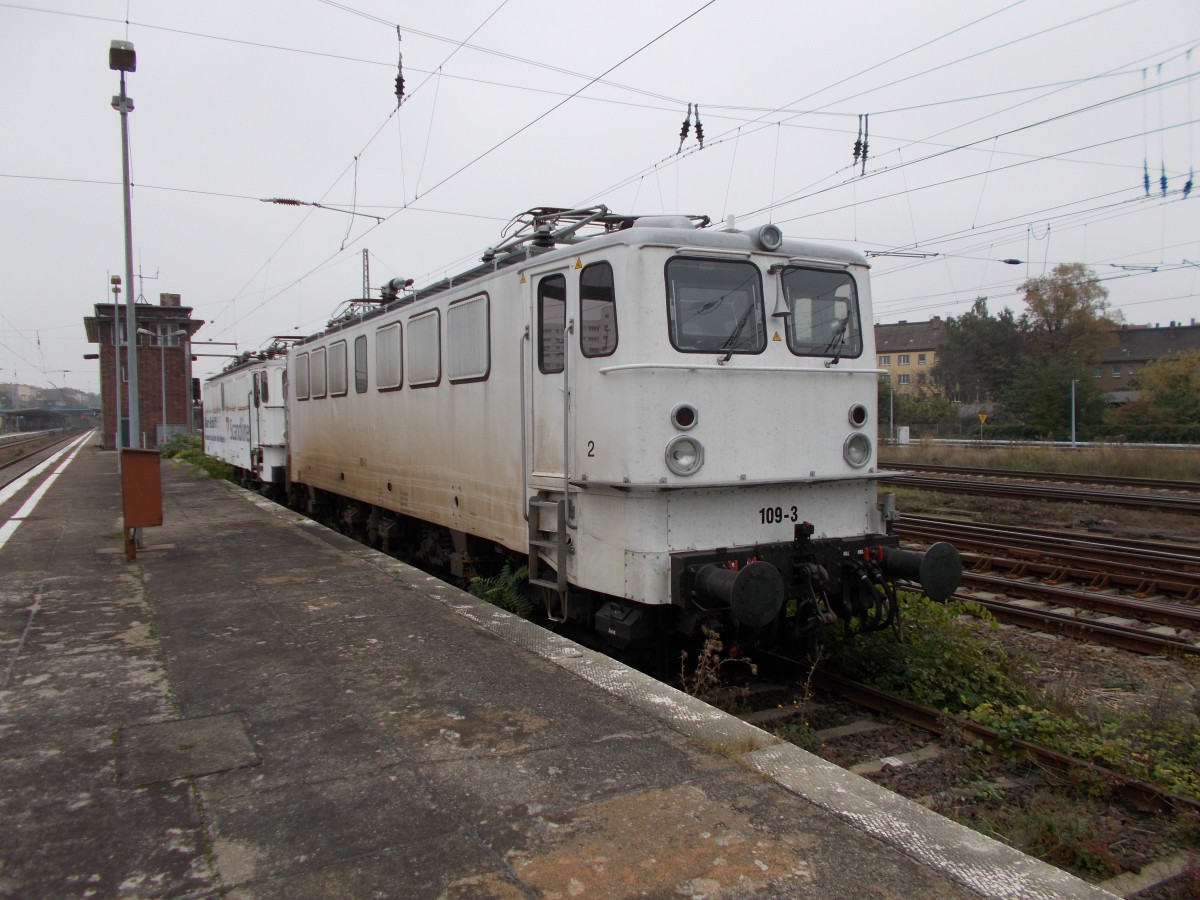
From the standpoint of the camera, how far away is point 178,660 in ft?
17.4

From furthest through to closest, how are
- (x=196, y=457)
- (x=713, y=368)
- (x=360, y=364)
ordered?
(x=196, y=457) < (x=360, y=364) < (x=713, y=368)

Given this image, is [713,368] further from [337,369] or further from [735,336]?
[337,369]

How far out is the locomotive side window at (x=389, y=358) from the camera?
987 centimetres

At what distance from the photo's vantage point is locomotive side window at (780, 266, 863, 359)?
6.42 meters

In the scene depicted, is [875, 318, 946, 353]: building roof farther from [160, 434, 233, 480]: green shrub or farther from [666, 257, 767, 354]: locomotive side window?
[666, 257, 767, 354]: locomotive side window

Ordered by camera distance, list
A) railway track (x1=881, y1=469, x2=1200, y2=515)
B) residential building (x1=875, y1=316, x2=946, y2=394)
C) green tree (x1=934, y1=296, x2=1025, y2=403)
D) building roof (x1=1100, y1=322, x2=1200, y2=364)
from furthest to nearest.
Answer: residential building (x1=875, y1=316, x2=946, y2=394), building roof (x1=1100, y1=322, x2=1200, y2=364), green tree (x1=934, y1=296, x2=1025, y2=403), railway track (x1=881, y1=469, x2=1200, y2=515)

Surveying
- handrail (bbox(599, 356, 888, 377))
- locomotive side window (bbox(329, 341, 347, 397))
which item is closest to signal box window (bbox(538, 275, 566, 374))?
handrail (bbox(599, 356, 888, 377))

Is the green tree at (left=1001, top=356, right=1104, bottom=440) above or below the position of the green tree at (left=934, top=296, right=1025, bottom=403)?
below

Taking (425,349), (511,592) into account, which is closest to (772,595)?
(511,592)

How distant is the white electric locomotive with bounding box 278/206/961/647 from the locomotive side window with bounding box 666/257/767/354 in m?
0.01

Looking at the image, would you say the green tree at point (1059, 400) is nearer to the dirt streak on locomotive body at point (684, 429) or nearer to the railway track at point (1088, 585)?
the railway track at point (1088, 585)

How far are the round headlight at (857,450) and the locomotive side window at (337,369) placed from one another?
7907mm

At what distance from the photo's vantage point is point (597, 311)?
600 cm

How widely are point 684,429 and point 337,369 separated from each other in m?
8.23
